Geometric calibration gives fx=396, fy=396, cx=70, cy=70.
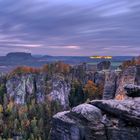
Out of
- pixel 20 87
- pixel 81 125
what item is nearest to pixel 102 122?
pixel 81 125

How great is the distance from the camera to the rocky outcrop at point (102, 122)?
27734 mm

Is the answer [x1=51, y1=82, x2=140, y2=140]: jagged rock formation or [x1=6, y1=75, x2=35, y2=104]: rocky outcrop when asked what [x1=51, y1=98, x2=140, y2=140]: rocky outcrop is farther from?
[x1=6, y1=75, x2=35, y2=104]: rocky outcrop

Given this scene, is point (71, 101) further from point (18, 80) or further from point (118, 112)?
point (118, 112)

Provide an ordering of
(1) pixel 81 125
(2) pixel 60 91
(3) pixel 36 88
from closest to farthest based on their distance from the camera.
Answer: (1) pixel 81 125 < (2) pixel 60 91 < (3) pixel 36 88

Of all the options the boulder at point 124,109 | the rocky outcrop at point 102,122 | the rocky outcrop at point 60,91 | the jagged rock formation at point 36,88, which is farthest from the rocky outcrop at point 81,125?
the jagged rock formation at point 36,88

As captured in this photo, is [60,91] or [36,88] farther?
[36,88]

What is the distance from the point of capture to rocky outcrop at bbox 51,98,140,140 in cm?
2773

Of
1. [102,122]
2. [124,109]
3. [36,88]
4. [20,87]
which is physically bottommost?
[36,88]

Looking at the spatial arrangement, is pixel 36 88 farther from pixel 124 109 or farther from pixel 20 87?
pixel 124 109

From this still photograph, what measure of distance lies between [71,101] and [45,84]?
16377 millimetres

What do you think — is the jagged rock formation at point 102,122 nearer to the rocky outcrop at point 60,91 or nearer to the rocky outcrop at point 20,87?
the rocky outcrop at point 60,91

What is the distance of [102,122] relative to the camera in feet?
93.5

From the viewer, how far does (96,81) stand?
186 meters

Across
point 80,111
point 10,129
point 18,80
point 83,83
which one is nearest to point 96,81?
point 83,83
